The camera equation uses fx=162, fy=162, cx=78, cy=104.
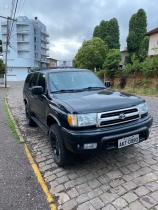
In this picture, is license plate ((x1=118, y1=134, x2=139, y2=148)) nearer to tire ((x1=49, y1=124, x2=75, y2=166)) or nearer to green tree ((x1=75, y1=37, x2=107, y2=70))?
tire ((x1=49, y1=124, x2=75, y2=166))

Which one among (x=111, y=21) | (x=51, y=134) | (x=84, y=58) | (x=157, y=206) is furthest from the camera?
(x=111, y=21)

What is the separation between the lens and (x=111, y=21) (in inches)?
1305

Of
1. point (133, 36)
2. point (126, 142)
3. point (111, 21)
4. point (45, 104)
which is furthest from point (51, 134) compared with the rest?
point (111, 21)

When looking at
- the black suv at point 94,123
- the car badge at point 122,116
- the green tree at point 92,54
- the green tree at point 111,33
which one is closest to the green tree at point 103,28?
the green tree at point 111,33

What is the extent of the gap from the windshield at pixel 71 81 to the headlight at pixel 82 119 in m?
1.21

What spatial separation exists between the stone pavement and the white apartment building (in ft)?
154

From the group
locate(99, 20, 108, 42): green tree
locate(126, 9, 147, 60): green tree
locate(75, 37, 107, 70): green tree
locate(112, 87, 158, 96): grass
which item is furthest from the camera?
locate(99, 20, 108, 42): green tree

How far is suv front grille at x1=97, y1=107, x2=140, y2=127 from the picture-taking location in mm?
2479

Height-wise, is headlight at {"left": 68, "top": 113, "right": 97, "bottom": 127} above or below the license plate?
above

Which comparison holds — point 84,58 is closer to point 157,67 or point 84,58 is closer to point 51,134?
point 157,67

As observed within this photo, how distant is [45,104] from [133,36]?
31530mm

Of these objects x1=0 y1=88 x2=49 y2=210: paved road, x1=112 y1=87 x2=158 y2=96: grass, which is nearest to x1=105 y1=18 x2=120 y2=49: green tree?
x1=112 y1=87 x2=158 y2=96: grass

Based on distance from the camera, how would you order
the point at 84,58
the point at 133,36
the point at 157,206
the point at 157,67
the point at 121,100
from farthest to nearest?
1. the point at 133,36
2. the point at 84,58
3. the point at 157,67
4. the point at 121,100
5. the point at 157,206

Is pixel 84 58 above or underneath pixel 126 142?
above
